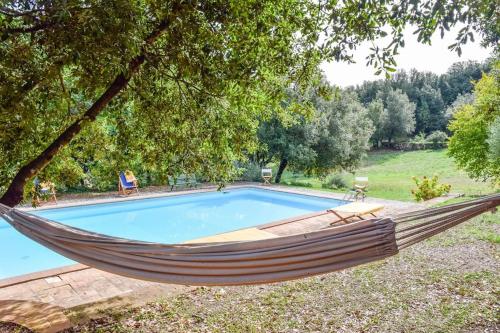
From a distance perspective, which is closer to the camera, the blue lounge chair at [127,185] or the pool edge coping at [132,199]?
the pool edge coping at [132,199]

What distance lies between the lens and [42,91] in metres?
2.64

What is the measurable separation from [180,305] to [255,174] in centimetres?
907

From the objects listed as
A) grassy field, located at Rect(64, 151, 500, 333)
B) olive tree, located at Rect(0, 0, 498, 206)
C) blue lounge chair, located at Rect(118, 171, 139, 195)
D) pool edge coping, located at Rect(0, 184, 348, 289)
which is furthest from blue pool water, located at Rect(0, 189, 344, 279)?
grassy field, located at Rect(64, 151, 500, 333)

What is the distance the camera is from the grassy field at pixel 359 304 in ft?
7.83

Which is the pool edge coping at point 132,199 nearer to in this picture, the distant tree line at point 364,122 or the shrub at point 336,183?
the distant tree line at point 364,122

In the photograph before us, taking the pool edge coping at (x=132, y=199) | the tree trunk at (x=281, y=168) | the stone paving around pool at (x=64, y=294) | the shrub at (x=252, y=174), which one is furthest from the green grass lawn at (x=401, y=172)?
the stone paving around pool at (x=64, y=294)

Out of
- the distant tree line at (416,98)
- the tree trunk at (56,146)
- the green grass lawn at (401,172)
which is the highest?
the distant tree line at (416,98)

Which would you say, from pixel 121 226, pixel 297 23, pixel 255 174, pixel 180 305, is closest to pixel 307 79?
pixel 297 23

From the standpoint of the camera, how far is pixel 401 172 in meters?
15.8

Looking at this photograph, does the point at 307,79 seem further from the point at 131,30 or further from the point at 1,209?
the point at 1,209

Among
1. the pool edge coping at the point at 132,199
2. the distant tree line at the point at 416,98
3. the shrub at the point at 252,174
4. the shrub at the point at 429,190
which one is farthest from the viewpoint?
the distant tree line at the point at 416,98

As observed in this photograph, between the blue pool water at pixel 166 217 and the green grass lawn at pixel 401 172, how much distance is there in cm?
268

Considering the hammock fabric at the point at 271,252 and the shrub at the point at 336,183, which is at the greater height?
the hammock fabric at the point at 271,252

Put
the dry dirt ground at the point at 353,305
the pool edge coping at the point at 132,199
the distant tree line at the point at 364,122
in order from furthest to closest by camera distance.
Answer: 1. the distant tree line at the point at 364,122
2. the pool edge coping at the point at 132,199
3. the dry dirt ground at the point at 353,305
